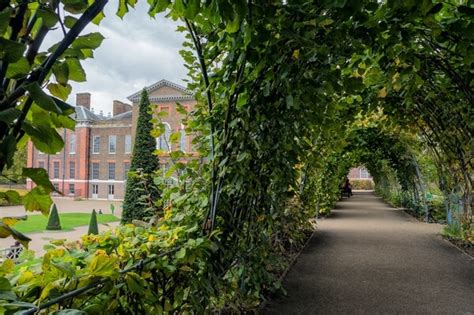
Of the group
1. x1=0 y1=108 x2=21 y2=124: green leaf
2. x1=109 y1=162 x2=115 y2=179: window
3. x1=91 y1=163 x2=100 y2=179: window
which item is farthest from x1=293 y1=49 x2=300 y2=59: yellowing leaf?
x1=91 y1=163 x2=100 y2=179: window

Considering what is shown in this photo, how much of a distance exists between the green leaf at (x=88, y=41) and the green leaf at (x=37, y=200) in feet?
1.03

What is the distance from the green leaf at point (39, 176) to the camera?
71cm

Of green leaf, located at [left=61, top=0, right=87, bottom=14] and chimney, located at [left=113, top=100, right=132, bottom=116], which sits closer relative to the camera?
green leaf, located at [left=61, top=0, right=87, bottom=14]

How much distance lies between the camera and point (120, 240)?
1682mm

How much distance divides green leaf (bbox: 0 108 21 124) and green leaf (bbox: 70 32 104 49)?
23 centimetres

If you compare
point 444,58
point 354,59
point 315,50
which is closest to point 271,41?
point 315,50

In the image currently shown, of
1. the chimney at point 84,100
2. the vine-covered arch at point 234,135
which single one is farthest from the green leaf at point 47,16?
the chimney at point 84,100

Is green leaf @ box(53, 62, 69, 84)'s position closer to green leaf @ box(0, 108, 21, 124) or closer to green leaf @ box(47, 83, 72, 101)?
green leaf @ box(47, 83, 72, 101)

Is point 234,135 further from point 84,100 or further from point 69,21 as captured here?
point 84,100

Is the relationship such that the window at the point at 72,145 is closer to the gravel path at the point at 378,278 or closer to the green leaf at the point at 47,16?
the gravel path at the point at 378,278

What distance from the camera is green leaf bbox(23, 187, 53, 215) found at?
0.75 m

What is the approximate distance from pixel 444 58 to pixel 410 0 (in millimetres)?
2403

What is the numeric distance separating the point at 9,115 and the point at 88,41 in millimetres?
261

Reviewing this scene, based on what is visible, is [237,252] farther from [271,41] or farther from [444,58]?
[444,58]
